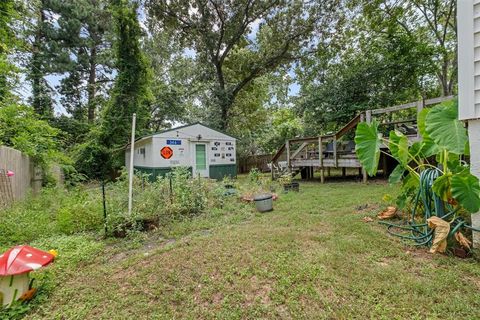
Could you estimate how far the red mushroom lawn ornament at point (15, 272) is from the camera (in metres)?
1.97

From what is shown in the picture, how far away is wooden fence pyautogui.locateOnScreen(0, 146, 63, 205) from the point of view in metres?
4.64

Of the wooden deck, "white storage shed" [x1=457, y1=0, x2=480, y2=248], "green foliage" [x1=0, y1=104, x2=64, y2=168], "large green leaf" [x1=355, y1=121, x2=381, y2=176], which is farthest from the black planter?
"green foliage" [x1=0, y1=104, x2=64, y2=168]

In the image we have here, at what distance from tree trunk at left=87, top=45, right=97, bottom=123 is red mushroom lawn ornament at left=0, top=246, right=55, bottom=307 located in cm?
1719

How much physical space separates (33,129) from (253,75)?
1167 cm

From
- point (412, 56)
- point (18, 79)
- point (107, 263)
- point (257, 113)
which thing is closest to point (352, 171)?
point (412, 56)

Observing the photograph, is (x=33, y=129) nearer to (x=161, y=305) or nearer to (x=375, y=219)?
(x=161, y=305)

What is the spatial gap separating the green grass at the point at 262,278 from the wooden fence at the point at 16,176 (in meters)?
2.36

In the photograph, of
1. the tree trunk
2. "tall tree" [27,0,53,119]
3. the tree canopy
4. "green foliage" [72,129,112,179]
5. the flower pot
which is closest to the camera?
the flower pot

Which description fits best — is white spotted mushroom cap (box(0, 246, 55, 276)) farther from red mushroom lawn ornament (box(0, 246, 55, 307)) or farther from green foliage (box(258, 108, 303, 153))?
green foliage (box(258, 108, 303, 153))

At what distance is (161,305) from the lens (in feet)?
6.54

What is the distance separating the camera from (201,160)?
10805 millimetres

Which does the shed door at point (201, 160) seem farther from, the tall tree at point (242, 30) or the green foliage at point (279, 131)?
the green foliage at point (279, 131)

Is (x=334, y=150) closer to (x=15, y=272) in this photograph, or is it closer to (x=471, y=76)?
(x=471, y=76)

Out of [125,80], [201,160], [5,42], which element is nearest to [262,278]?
[5,42]
